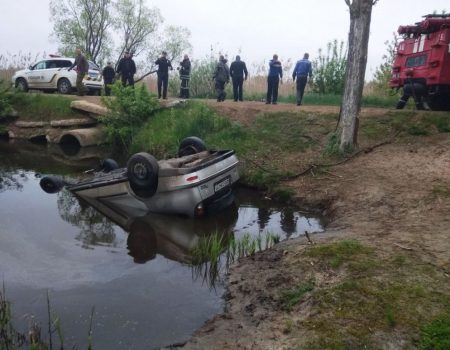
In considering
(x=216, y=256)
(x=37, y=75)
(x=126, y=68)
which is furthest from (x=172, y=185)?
(x=37, y=75)

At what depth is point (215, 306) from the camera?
4867 mm

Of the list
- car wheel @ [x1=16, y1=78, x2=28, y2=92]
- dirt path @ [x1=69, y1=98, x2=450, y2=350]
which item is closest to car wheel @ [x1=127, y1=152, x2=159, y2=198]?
dirt path @ [x1=69, y1=98, x2=450, y2=350]

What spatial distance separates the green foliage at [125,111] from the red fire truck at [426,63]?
302 inches

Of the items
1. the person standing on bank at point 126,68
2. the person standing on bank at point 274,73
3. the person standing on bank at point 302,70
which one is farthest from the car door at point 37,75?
the person standing on bank at point 302,70

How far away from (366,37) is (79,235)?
7.49m

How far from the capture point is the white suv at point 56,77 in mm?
18906

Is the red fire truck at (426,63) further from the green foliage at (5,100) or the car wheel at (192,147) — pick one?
the green foliage at (5,100)

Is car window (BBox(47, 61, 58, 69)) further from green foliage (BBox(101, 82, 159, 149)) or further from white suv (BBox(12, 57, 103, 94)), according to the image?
green foliage (BBox(101, 82, 159, 149))

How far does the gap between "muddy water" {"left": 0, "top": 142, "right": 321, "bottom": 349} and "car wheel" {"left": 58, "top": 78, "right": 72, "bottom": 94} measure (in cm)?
985

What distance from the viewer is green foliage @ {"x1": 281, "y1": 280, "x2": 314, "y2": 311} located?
436 cm

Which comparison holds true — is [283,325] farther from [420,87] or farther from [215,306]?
[420,87]

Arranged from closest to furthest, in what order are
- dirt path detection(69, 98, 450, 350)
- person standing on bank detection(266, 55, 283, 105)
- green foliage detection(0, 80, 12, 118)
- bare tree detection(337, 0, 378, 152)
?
dirt path detection(69, 98, 450, 350) → bare tree detection(337, 0, 378, 152) → person standing on bank detection(266, 55, 283, 105) → green foliage detection(0, 80, 12, 118)

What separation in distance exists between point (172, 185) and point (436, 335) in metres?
4.89

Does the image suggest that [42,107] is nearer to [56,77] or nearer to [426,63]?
[56,77]
